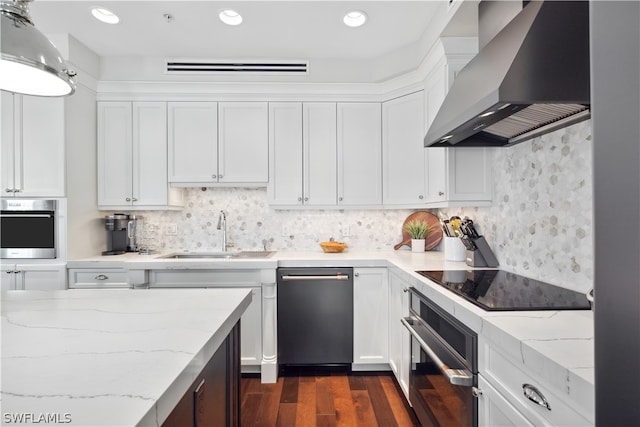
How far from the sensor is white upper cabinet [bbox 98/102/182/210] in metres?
2.81

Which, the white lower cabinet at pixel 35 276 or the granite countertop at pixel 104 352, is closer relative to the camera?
the granite countertop at pixel 104 352

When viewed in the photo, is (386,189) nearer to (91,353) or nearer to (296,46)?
(296,46)

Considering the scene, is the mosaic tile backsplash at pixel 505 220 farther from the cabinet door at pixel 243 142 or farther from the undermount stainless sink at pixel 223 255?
the cabinet door at pixel 243 142

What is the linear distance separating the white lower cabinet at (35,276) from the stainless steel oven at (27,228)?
9 cm

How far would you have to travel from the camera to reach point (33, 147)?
8.13 ft

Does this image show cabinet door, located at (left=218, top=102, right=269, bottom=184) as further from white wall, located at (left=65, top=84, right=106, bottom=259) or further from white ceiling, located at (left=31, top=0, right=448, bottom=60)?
white wall, located at (left=65, top=84, right=106, bottom=259)

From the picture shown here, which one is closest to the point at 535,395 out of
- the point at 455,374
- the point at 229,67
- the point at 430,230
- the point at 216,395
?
the point at 455,374

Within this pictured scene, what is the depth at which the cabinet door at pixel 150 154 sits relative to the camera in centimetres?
282

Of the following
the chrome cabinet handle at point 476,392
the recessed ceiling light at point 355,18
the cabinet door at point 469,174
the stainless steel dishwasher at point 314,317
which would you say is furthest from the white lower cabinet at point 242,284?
the recessed ceiling light at point 355,18

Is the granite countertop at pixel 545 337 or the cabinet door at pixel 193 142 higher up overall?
the cabinet door at pixel 193 142

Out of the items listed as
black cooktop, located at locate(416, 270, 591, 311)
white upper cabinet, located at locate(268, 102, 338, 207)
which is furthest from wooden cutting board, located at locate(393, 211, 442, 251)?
black cooktop, located at locate(416, 270, 591, 311)

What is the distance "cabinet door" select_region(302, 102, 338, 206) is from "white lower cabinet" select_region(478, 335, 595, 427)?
1.88 meters

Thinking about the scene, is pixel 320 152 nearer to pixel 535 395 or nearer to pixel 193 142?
pixel 193 142

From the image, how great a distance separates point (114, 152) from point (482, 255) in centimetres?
300
